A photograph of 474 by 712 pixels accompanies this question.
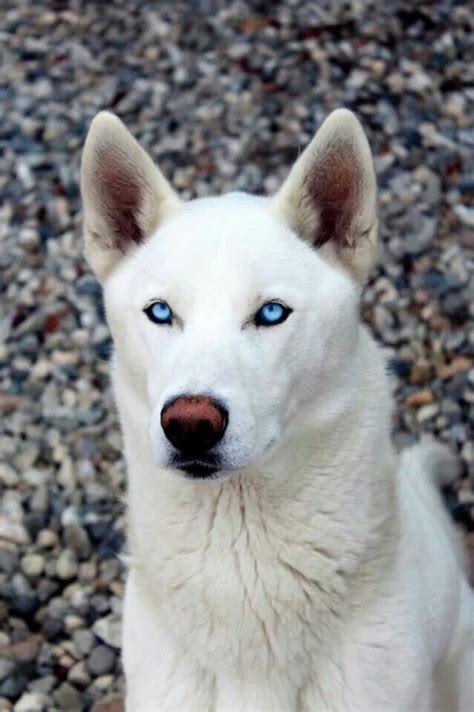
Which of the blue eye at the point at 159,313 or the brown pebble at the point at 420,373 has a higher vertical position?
the blue eye at the point at 159,313

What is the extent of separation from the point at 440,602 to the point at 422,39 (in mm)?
4288

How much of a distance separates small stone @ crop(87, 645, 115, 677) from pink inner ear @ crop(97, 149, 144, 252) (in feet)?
5.63

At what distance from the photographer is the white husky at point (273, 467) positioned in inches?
109

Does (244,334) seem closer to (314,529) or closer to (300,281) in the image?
(300,281)

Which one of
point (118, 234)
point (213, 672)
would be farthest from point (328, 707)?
point (118, 234)

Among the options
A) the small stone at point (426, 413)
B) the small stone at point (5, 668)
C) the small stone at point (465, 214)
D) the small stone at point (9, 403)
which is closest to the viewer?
the small stone at point (5, 668)

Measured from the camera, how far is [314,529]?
2945 millimetres

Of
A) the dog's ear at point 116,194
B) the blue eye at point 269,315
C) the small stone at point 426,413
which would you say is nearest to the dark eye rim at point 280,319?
the blue eye at point 269,315

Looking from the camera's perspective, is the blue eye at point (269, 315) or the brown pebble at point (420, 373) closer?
the blue eye at point (269, 315)

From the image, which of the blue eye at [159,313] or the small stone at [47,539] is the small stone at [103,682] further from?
the blue eye at [159,313]

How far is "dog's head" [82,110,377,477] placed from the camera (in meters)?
2.57

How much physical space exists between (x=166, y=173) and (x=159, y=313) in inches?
134

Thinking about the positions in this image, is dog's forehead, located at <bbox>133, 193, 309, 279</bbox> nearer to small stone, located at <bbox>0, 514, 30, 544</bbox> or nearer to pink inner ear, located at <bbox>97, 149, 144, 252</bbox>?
pink inner ear, located at <bbox>97, 149, 144, 252</bbox>

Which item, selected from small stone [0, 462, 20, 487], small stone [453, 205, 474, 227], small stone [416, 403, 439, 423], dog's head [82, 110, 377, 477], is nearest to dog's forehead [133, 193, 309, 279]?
dog's head [82, 110, 377, 477]
